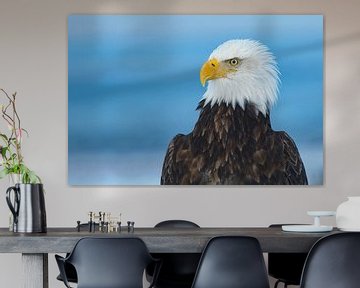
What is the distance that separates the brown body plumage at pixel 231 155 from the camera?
5668 mm

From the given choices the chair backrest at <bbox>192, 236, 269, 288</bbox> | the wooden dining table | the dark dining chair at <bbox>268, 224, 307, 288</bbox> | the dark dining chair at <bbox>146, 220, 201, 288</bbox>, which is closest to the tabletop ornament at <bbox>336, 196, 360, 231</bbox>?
the wooden dining table

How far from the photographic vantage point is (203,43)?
5715mm

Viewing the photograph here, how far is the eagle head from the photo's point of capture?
573cm

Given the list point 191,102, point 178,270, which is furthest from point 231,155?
point 178,270

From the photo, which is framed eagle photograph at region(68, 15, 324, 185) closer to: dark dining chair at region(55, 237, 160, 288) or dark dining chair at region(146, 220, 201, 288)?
dark dining chair at region(146, 220, 201, 288)

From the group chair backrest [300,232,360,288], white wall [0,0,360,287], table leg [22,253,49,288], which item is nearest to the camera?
chair backrest [300,232,360,288]

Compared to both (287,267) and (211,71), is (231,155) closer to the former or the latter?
(211,71)

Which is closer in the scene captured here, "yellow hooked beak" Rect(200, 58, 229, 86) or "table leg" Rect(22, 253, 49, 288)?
"table leg" Rect(22, 253, 49, 288)

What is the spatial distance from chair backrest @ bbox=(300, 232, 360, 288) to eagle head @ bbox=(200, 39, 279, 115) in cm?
242

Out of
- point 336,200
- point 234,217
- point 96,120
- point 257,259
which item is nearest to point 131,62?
point 96,120

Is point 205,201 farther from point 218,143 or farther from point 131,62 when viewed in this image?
point 131,62

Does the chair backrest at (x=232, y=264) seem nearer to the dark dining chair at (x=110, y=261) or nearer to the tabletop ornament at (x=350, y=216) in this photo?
the dark dining chair at (x=110, y=261)

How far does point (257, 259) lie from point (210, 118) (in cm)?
230

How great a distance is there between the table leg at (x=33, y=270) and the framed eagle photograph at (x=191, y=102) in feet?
6.70
